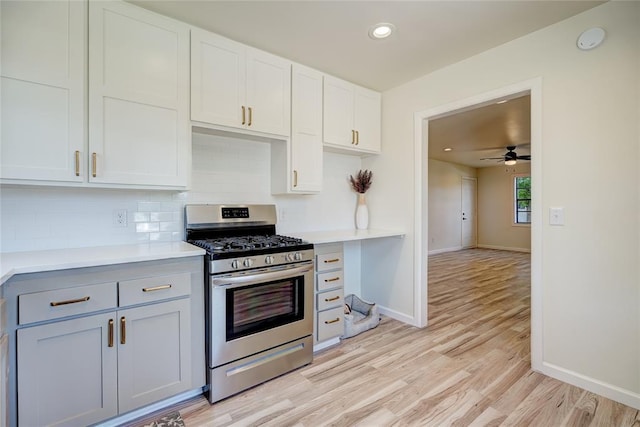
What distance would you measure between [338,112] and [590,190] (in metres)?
2.01

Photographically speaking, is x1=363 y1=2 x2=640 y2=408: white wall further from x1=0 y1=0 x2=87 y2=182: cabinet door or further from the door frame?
x1=0 y1=0 x2=87 y2=182: cabinet door

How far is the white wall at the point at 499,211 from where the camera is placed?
8.21 metres

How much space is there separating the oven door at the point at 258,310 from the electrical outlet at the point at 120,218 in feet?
2.74

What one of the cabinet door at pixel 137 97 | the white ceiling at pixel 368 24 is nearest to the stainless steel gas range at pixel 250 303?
the cabinet door at pixel 137 97

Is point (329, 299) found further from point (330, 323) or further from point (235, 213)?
point (235, 213)

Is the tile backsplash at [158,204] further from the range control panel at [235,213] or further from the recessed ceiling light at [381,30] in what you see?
the recessed ceiling light at [381,30]

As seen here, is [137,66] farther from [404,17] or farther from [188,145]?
[404,17]

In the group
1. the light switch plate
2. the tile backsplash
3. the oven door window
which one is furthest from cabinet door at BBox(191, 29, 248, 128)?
the light switch plate

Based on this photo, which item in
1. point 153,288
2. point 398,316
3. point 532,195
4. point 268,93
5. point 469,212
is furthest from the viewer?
point 469,212

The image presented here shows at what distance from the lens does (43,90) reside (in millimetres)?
1666

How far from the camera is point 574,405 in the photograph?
1877 mm

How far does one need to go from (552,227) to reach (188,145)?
2579 mm

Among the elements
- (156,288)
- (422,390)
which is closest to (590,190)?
(422,390)

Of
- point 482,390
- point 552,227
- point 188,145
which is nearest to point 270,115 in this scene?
point 188,145
